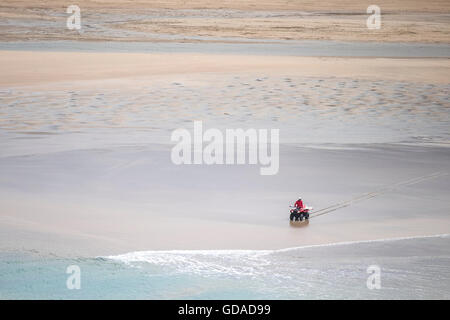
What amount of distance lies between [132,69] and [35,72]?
234 centimetres

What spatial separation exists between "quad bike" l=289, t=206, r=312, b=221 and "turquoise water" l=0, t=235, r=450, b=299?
697mm

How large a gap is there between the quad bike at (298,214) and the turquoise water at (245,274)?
2.29 ft

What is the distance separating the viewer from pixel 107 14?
3534cm

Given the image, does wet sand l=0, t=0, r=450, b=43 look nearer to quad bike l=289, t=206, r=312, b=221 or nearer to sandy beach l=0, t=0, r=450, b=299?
sandy beach l=0, t=0, r=450, b=299

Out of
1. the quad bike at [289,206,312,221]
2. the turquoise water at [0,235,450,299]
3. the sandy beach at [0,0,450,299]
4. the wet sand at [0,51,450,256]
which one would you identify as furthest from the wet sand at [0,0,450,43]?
the turquoise water at [0,235,450,299]

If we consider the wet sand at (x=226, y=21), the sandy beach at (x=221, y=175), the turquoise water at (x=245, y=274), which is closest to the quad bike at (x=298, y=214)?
the sandy beach at (x=221, y=175)

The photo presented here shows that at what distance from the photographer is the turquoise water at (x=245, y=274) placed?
5.60m

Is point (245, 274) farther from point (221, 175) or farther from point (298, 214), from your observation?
point (221, 175)

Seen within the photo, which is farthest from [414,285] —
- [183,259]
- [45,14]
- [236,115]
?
[45,14]

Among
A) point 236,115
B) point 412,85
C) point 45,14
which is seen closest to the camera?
point 236,115

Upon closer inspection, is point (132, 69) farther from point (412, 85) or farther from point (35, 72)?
point (412, 85)

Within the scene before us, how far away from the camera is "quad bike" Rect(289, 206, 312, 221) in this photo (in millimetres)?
7402

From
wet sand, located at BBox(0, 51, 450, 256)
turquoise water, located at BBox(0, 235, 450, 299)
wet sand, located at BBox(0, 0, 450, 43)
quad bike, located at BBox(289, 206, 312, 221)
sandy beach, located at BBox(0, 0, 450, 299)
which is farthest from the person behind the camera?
wet sand, located at BBox(0, 0, 450, 43)

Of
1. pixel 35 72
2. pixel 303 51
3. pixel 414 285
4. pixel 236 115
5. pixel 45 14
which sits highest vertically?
pixel 45 14
